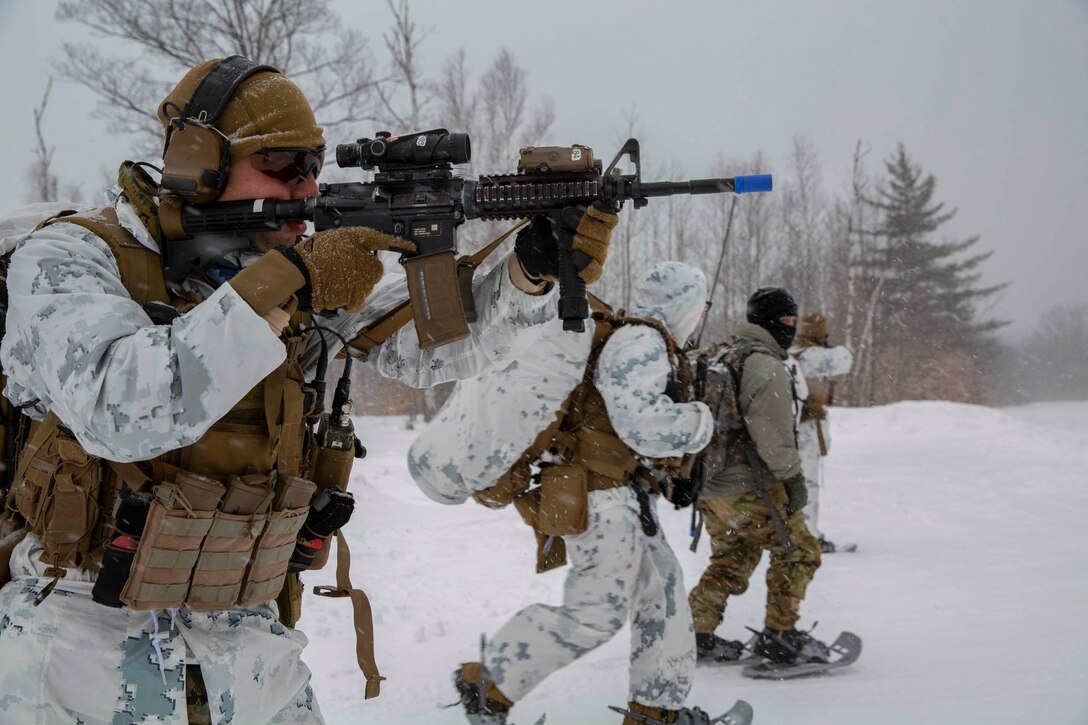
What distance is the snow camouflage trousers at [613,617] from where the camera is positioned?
3.35 metres

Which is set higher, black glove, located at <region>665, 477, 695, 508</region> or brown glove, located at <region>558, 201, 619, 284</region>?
brown glove, located at <region>558, 201, 619, 284</region>

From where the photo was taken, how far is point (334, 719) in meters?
3.96

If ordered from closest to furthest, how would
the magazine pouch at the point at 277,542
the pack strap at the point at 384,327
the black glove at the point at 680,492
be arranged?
1. the magazine pouch at the point at 277,542
2. the pack strap at the point at 384,327
3. the black glove at the point at 680,492

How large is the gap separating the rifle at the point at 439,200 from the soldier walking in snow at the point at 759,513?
2823 millimetres

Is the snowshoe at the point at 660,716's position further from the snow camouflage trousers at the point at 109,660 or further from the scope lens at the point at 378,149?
the scope lens at the point at 378,149

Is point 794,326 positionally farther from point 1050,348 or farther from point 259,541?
point 1050,348

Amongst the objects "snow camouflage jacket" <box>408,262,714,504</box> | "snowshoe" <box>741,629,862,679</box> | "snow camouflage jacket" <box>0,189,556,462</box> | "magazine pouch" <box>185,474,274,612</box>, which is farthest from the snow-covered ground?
"snow camouflage jacket" <box>0,189,556,462</box>

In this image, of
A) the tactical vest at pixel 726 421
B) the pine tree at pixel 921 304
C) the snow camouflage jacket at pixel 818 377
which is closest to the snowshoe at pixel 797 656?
the tactical vest at pixel 726 421

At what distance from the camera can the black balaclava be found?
5211 mm

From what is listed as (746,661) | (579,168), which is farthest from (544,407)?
(746,661)

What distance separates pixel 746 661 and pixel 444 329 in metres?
3.50

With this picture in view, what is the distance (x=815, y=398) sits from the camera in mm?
6898

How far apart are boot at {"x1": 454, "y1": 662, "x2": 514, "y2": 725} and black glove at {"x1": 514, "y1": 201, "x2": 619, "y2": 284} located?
6.79 ft

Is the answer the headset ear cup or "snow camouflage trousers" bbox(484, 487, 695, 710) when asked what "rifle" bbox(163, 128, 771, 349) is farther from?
"snow camouflage trousers" bbox(484, 487, 695, 710)
